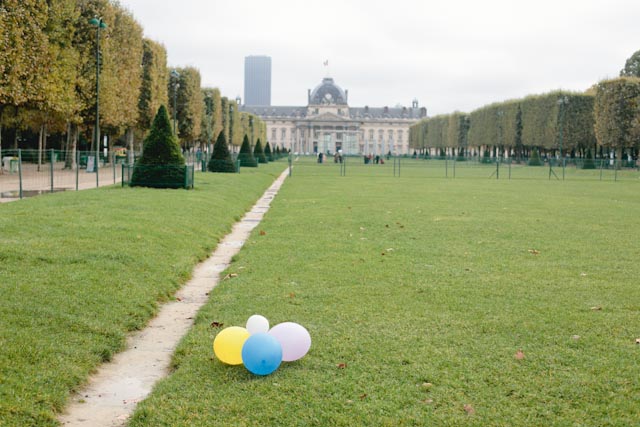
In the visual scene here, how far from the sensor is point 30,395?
444 centimetres

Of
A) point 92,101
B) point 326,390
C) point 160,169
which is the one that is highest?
point 92,101

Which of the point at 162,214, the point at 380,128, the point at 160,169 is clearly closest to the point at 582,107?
the point at 160,169

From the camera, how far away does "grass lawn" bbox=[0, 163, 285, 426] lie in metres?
4.79

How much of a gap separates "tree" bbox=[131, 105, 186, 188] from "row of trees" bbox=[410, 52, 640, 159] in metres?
44.1

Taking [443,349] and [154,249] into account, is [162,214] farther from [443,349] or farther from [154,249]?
[443,349]

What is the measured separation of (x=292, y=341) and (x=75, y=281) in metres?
3.34

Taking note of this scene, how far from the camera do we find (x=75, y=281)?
734 cm

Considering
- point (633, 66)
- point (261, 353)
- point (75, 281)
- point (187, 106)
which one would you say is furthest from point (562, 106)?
point (261, 353)

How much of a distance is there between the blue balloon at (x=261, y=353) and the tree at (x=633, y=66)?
77299mm

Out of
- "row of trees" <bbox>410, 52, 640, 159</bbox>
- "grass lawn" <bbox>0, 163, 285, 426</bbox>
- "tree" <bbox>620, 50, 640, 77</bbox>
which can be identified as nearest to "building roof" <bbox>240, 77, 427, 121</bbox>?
"row of trees" <bbox>410, 52, 640, 159</bbox>

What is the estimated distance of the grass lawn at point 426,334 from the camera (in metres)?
4.32

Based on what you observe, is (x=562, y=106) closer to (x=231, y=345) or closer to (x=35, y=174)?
(x=35, y=174)

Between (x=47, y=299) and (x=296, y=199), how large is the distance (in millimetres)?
15798

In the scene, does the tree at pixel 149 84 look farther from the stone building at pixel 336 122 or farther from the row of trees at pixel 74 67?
the stone building at pixel 336 122
